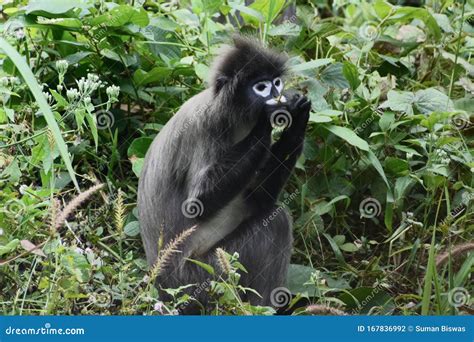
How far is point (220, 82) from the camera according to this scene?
6.39m

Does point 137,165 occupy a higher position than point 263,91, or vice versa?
point 263,91

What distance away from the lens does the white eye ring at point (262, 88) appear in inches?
251

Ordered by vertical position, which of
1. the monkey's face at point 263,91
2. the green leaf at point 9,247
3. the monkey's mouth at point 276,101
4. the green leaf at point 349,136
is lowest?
the green leaf at point 9,247

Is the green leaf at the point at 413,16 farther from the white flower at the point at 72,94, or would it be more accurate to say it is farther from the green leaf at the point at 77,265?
the green leaf at the point at 77,265

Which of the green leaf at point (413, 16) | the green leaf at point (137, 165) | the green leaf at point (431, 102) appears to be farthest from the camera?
the green leaf at point (413, 16)

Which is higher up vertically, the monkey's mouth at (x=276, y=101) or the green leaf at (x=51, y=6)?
the green leaf at (x=51, y=6)

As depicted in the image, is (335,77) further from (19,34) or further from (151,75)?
(19,34)

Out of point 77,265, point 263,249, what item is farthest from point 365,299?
point 77,265

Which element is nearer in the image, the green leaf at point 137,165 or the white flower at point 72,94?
the white flower at point 72,94

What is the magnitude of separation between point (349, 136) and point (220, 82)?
1.17 meters

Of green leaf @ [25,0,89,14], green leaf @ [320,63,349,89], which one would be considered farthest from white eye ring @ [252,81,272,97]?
green leaf @ [25,0,89,14]

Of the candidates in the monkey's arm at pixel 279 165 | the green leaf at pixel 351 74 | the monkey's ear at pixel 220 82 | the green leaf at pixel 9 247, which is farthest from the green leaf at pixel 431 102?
the green leaf at pixel 9 247

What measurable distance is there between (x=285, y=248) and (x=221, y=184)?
0.69 metres

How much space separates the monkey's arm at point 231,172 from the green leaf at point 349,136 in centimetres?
88
